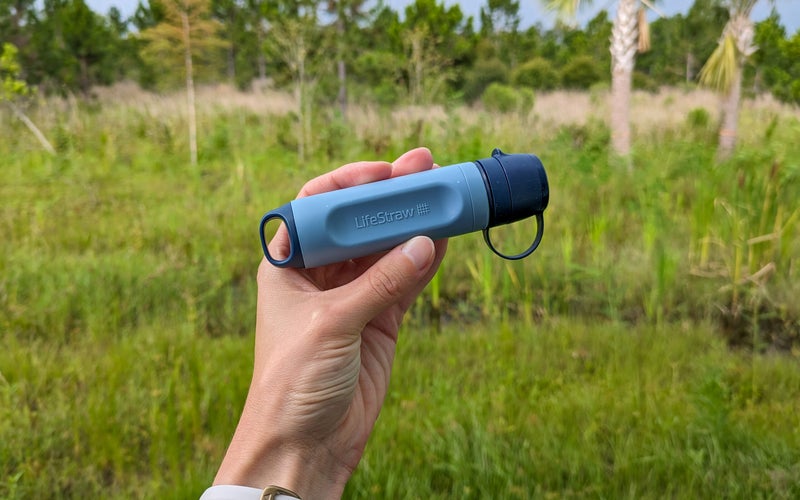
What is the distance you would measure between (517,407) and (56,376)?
1878mm

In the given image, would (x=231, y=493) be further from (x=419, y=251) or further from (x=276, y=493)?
(x=419, y=251)

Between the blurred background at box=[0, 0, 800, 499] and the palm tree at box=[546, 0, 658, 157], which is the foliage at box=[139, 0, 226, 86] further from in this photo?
the palm tree at box=[546, 0, 658, 157]

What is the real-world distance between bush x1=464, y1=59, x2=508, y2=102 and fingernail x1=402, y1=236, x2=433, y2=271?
58.5ft

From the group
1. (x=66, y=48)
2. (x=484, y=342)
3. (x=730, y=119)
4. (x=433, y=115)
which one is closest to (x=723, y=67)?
(x=730, y=119)

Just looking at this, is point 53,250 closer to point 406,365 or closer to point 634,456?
point 406,365

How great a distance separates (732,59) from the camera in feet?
21.4

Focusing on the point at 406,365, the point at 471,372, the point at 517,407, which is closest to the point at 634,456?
the point at 517,407

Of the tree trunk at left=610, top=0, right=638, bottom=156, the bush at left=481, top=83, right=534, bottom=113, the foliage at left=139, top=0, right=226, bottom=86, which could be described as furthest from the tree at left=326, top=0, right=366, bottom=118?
the tree trunk at left=610, top=0, right=638, bottom=156

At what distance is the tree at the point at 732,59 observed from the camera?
21.2 ft

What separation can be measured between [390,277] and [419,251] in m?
0.07

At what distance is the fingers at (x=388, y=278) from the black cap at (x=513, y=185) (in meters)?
0.15

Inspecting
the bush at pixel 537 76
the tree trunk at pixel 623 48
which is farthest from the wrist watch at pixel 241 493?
the bush at pixel 537 76

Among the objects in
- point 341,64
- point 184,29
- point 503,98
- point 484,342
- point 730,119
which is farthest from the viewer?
point 503,98

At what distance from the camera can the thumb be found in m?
0.99
